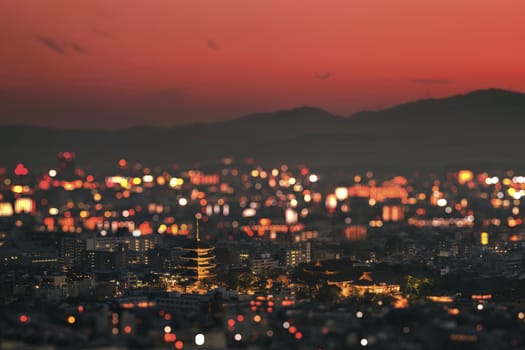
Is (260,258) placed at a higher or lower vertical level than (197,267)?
higher

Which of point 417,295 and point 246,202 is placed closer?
point 417,295

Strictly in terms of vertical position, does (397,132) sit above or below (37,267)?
above

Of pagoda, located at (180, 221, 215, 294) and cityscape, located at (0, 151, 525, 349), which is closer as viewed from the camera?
cityscape, located at (0, 151, 525, 349)

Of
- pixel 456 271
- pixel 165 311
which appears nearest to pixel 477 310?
pixel 165 311

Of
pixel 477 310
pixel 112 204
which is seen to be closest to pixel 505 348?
pixel 477 310

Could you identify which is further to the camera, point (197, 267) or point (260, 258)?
point (260, 258)

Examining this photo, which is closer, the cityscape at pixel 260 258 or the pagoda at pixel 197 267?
the cityscape at pixel 260 258

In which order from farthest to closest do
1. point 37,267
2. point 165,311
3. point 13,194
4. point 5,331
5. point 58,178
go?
point 58,178 < point 13,194 < point 37,267 < point 165,311 < point 5,331

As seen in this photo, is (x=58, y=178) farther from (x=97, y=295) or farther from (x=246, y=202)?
(x=97, y=295)

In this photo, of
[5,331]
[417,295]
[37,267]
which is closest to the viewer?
[5,331]
